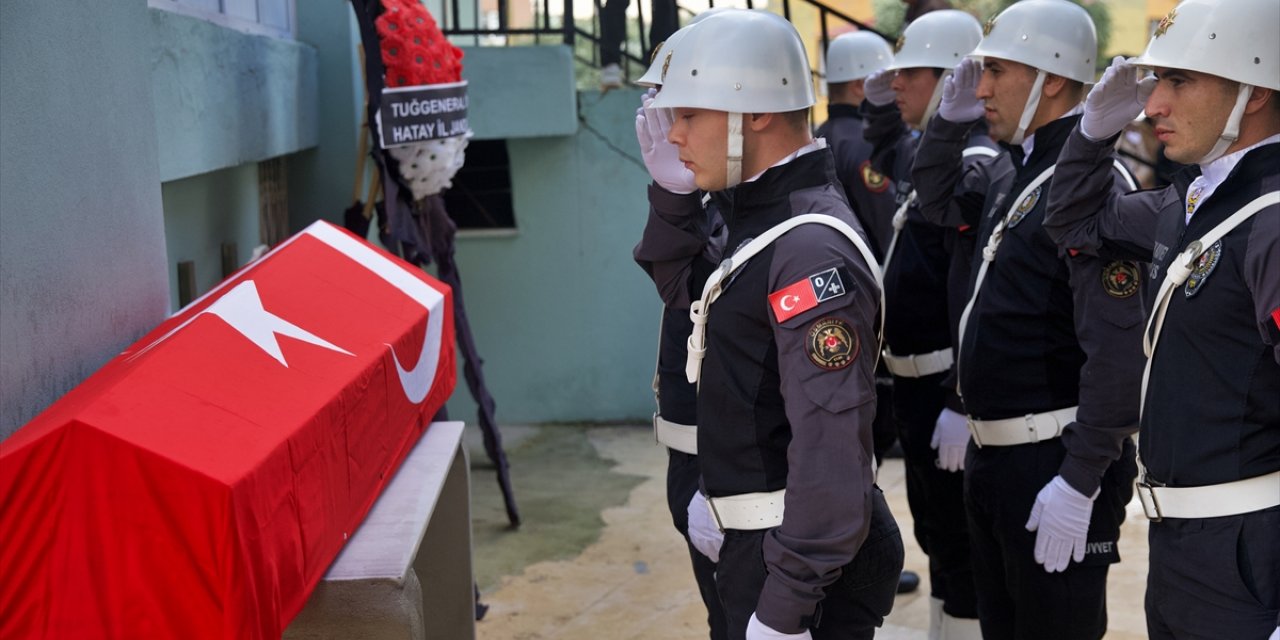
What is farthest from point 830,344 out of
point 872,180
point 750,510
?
point 872,180

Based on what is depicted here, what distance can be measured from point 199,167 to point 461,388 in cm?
426

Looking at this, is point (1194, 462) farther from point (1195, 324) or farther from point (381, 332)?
point (381, 332)

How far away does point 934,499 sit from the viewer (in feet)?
14.9

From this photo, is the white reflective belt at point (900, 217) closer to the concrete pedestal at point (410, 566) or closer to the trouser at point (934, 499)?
the trouser at point (934, 499)

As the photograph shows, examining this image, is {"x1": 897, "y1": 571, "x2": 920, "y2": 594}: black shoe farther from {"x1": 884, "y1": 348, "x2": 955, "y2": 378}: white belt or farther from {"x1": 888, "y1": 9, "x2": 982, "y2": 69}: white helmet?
{"x1": 888, "y1": 9, "x2": 982, "y2": 69}: white helmet

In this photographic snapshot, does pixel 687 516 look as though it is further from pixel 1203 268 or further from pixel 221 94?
pixel 221 94

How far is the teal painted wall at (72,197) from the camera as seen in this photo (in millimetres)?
2365

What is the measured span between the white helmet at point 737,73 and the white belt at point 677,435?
95 centimetres

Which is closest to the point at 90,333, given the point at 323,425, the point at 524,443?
the point at 323,425

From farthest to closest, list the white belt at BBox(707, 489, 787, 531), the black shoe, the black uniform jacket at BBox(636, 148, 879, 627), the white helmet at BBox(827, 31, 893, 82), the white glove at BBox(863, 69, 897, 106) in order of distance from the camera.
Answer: the white helmet at BBox(827, 31, 893, 82) < the black shoe < the white glove at BBox(863, 69, 897, 106) < the white belt at BBox(707, 489, 787, 531) < the black uniform jacket at BBox(636, 148, 879, 627)

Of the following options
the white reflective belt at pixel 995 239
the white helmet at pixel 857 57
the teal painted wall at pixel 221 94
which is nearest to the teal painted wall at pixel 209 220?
the teal painted wall at pixel 221 94

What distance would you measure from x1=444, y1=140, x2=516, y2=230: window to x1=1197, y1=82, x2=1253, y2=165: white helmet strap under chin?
19.4 ft

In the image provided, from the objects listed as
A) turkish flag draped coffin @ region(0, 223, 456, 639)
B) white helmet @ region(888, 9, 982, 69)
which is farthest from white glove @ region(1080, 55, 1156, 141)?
turkish flag draped coffin @ region(0, 223, 456, 639)

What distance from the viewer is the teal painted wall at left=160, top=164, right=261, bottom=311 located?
4125 mm
